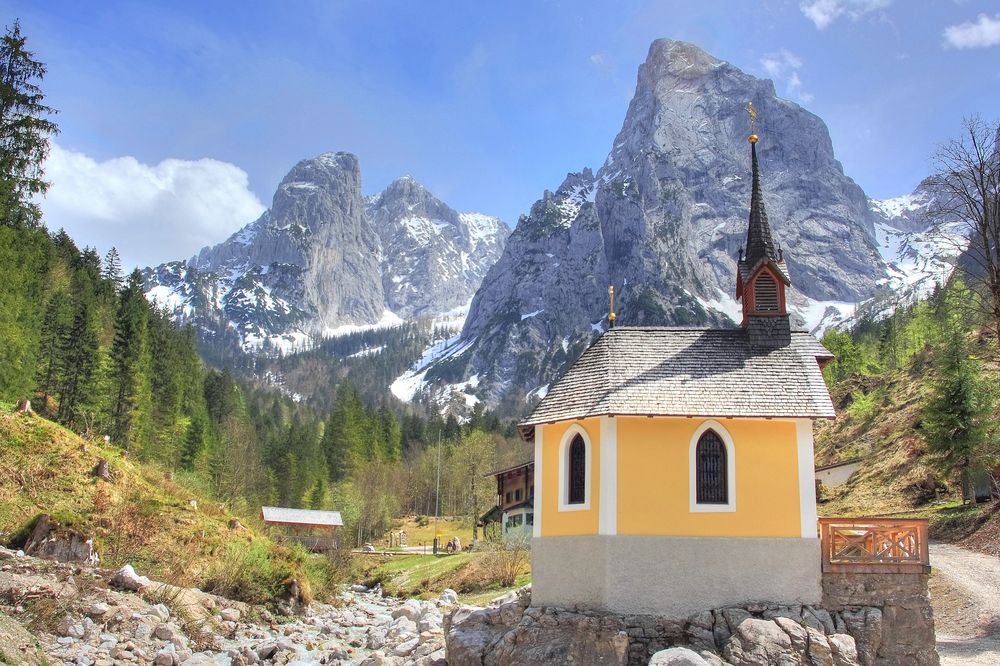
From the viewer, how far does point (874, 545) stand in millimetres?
21656

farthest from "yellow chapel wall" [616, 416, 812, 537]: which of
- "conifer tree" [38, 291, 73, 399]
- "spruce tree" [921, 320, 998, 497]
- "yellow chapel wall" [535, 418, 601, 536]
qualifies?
"conifer tree" [38, 291, 73, 399]

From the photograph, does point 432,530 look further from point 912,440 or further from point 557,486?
point 557,486

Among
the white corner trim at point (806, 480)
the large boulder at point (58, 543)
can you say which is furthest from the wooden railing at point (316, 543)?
the white corner trim at point (806, 480)

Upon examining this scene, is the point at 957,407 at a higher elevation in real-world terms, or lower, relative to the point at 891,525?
higher

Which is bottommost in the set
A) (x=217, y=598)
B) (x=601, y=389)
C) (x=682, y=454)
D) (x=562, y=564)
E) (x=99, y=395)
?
(x=217, y=598)

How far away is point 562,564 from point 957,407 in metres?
23.8

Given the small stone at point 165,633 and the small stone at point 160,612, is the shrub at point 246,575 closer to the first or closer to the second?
the small stone at point 160,612

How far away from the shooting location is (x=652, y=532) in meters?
21.9

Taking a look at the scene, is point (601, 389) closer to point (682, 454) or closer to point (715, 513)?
point (682, 454)

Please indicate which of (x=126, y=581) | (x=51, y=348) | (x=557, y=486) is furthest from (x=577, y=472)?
(x=51, y=348)

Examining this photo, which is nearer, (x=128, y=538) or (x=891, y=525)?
(x=891, y=525)

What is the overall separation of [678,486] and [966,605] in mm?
11298

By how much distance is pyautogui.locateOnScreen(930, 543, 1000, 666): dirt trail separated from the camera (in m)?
22.2

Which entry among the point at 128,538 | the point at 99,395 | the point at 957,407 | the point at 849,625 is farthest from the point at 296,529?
the point at 849,625
